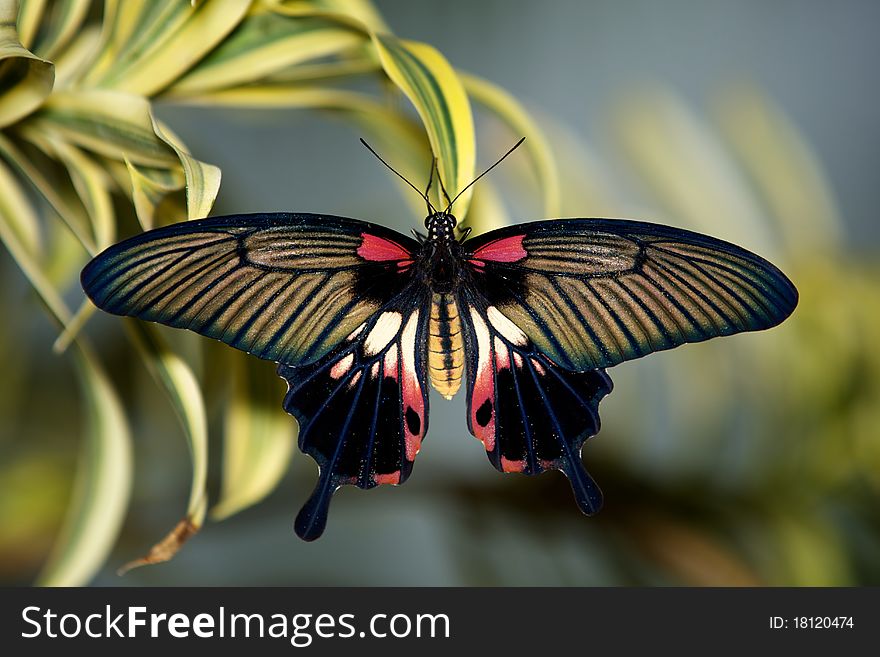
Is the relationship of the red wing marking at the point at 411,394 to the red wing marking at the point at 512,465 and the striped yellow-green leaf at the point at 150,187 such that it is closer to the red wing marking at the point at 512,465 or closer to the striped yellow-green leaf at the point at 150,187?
the red wing marking at the point at 512,465

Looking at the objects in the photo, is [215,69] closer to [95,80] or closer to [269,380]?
[95,80]

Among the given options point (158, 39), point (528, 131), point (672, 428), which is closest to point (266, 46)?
point (158, 39)

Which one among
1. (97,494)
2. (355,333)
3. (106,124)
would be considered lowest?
(97,494)

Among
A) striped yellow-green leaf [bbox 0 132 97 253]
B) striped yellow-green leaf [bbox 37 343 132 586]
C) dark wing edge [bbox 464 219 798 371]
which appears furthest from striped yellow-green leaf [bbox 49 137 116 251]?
dark wing edge [bbox 464 219 798 371]

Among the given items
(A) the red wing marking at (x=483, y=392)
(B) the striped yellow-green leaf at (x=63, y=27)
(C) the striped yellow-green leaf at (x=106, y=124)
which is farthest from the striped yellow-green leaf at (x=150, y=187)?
(A) the red wing marking at (x=483, y=392)

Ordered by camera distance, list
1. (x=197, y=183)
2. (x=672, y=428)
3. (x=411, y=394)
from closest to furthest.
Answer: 1. (x=197, y=183)
2. (x=411, y=394)
3. (x=672, y=428)

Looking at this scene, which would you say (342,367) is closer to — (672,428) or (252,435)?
(252,435)
